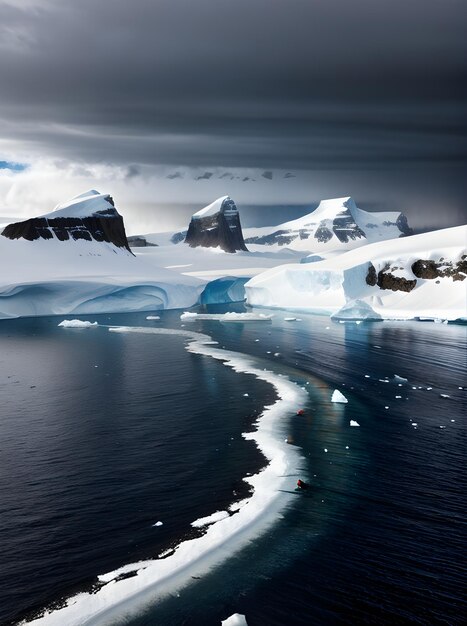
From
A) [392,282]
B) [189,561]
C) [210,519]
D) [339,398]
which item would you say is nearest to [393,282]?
[392,282]

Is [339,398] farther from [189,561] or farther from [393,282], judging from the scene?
[393,282]

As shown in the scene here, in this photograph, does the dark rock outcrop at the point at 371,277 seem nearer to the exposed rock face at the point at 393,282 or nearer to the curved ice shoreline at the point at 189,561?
the exposed rock face at the point at 393,282

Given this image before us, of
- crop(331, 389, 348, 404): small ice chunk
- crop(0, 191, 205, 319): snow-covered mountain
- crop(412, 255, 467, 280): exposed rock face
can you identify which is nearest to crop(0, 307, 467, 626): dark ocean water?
crop(331, 389, 348, 404): small ice chunk

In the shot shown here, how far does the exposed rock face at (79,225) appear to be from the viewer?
307 feet

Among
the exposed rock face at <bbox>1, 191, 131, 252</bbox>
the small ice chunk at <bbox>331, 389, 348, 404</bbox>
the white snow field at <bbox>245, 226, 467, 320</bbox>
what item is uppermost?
the exposed rock face at <bbox>1, 191, 131, 252</bbox>

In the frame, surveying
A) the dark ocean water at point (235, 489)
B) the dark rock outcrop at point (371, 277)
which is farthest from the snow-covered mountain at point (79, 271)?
the dark ocean water at point (235, 489)

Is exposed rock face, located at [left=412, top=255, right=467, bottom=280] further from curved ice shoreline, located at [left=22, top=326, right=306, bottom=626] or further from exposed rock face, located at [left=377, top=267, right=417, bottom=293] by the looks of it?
curved ice shoreline, located at [left=22, top=326, right=306, bottom=626]

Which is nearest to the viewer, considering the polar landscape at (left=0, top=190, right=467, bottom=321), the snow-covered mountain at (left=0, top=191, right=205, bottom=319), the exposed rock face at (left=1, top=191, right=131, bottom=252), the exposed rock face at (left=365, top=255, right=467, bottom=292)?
the polar landscape at (left=0, top=190, right=467, bottom=321)

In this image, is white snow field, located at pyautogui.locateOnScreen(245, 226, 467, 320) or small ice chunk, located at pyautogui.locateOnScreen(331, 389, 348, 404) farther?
white snow field, located at pyautogui.locateOnScreen(245, 226, 467, 320)

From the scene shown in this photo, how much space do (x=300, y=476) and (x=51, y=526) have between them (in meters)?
6.37

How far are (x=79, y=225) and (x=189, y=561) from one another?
92.5 metres

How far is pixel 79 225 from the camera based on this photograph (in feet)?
323

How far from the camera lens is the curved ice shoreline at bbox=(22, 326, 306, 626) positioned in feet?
32.6

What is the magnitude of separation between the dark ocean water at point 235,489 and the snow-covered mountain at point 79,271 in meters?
40.2
